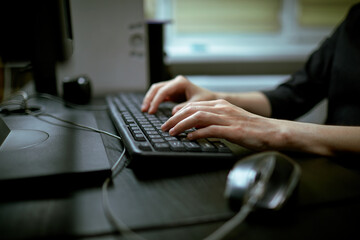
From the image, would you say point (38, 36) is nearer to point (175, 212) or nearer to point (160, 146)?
point (160, 146)

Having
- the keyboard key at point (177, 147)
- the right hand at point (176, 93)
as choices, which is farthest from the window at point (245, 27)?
the keyboard key at point (177, 147)

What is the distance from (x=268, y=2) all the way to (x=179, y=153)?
6.07ft

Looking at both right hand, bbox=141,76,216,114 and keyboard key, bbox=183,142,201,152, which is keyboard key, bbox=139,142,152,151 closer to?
keyboard key, bbox=183,142,201,152

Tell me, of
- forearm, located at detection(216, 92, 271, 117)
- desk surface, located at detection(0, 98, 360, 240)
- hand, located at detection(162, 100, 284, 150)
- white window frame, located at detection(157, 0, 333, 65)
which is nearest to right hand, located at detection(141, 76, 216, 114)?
forearm, located at detection(216, 92, 271, 117)

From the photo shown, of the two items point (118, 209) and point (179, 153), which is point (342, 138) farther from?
point (118, 209)

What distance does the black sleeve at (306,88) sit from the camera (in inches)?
40.6

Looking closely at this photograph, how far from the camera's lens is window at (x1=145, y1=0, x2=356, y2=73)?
6.39 ft

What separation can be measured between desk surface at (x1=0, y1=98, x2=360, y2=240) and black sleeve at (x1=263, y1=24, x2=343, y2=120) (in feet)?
1.88

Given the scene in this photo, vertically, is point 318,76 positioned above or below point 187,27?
below

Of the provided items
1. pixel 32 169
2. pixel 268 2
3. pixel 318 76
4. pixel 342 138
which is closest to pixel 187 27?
pixel 268 2

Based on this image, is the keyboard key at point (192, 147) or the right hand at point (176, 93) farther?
the right hand at point (176, 93)

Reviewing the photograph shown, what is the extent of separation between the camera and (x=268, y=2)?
2.06 metres

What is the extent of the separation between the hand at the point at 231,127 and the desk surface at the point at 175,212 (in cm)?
10

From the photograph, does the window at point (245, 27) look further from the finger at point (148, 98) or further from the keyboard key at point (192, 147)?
the keyboard key at point (192, 147)
